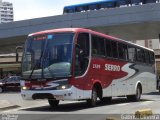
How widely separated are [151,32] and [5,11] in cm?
5589

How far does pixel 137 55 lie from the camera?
25016mm

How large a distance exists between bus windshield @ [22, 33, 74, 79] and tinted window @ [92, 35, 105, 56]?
66.4 inches

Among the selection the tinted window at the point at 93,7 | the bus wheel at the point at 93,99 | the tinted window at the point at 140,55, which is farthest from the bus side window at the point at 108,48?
the tinted window at the point at 93,7

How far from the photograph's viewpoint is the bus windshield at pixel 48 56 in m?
17.2


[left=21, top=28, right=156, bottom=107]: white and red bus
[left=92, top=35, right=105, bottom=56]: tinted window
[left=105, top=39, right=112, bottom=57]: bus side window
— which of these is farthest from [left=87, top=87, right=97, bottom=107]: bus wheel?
[left=105, top=39, right=112, bottom=57]: bus side window

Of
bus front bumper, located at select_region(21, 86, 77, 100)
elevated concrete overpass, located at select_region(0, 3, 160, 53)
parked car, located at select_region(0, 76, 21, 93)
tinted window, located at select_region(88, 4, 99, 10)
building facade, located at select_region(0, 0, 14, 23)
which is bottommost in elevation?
parked car, located at select_region(0, 76, 21, 93)

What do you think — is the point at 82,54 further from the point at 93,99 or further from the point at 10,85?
the point at 10,85

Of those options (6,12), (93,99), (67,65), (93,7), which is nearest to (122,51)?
(93,99)

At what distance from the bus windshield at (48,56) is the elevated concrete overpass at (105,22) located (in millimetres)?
17008

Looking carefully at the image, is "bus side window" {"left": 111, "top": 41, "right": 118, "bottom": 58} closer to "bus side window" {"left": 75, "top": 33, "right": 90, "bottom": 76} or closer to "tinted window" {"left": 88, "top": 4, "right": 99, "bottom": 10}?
"bus side window" {"left": 75, "top": 33, "right": 90, "bottom": 76}

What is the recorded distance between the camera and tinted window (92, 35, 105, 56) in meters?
19.1

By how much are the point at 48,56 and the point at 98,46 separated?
2.91 metres

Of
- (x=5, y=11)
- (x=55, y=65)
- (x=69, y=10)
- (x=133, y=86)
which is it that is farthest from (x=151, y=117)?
(x=5, y=11)

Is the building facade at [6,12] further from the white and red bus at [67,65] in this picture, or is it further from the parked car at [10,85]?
the white and red bus at [67,65]
